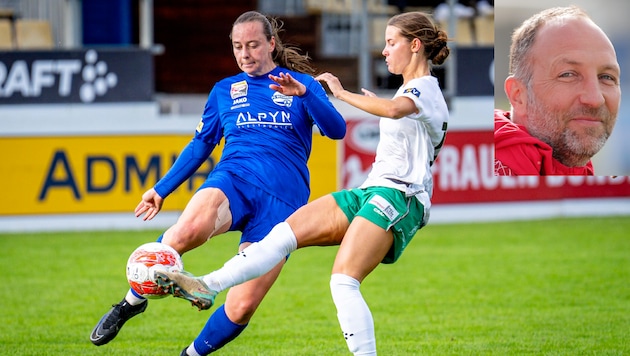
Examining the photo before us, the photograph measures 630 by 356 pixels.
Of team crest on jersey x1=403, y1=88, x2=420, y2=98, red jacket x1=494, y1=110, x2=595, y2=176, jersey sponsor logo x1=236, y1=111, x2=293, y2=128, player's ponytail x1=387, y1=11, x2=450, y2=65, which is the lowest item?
red jacket x1=494, y1=110, x2=595, y2=176

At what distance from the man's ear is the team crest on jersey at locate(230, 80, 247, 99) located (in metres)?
1.60

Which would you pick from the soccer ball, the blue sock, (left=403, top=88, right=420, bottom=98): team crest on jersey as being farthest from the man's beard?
the soccer ball

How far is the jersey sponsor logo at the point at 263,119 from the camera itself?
643cm

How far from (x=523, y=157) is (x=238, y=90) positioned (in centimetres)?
177

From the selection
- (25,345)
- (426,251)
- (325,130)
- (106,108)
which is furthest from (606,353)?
(106,108)

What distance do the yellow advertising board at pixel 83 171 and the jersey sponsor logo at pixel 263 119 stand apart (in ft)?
27.1

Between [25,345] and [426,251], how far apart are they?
621 cm

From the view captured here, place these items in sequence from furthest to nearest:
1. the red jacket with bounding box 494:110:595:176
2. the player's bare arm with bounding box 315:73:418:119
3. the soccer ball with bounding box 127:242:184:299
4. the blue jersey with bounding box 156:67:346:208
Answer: the red jacket with bounding box 494:110:595:176
the blue jersey with bounding box 156:67:346:208
the soccer ball with bounding box 127:242:184:299
the player's bare arm with bounding box 315:73:418:119

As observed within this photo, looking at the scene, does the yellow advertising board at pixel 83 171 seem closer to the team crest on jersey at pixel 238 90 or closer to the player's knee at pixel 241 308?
the team crest on jersey at pixel 238 90

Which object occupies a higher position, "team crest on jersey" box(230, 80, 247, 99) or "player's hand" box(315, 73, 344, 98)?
"player's hand" box(315, 73, 344, 98)

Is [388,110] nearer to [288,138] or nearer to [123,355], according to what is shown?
[288,138]

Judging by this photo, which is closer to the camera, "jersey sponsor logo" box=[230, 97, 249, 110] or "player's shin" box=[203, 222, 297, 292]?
"player's shin" box=[203, 222, 297, 292]

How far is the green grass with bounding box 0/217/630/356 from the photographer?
25.4ft

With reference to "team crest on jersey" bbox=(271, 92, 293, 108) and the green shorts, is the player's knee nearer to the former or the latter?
the green shorts
